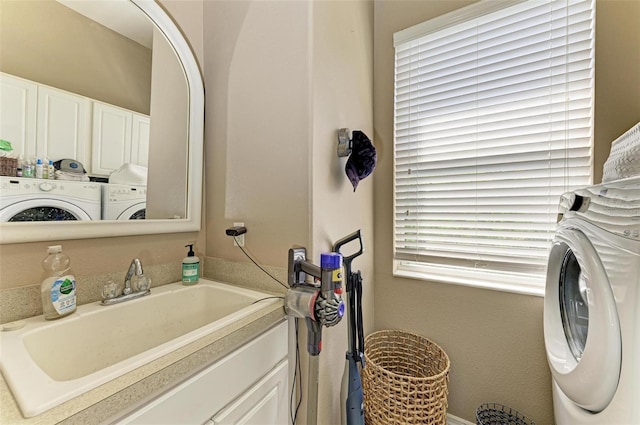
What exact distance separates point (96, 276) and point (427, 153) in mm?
1710

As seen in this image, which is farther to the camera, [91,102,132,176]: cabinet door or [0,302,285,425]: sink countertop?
[91,102,132,176]: cabinet door

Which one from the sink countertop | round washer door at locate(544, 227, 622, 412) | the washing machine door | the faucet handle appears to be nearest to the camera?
the sink countertop

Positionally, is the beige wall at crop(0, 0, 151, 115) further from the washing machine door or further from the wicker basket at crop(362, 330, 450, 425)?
the wicker basket at crop(362, 330, 450, 425)

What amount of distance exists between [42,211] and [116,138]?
368 millimetres

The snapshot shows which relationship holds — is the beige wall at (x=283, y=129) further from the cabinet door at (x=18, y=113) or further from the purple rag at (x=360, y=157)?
the cabinet door at (x=18, y=113)

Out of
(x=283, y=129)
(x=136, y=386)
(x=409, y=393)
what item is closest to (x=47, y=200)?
(x=136, y=386)

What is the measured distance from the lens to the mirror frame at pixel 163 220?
81 centimetres

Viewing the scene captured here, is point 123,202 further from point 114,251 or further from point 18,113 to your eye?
point 18,113

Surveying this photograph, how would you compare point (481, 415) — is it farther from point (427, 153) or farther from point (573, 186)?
point (427, 153)

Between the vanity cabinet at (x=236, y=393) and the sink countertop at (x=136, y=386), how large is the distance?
0.08 ft

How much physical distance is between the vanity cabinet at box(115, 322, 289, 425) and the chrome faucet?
534 mm

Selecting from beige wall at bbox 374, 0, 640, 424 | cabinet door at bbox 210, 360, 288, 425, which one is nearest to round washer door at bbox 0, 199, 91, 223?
cabinet door at bbox 210, 360, 288, 425

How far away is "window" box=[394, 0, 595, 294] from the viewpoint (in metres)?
1.17

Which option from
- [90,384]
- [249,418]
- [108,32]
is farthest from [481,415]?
[108,32]
